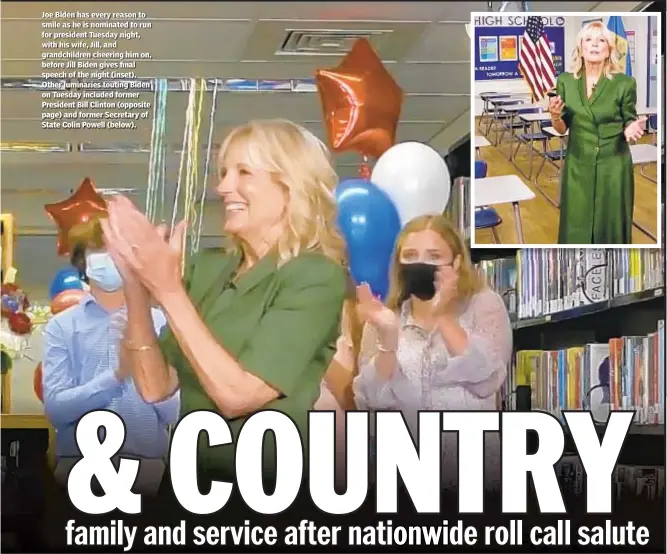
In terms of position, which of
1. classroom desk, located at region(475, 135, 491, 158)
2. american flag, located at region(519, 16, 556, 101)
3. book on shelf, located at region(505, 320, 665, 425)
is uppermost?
american flag, located at region(519, 16, 556, 101)

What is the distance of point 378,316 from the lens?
9.14 feet

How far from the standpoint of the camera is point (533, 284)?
2.84 metres

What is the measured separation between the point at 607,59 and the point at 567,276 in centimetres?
60

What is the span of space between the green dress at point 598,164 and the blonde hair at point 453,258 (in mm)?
258

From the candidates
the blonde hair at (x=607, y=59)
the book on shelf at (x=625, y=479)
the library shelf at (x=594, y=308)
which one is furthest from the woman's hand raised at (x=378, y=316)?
the blonde hair at (x=607, y=59)

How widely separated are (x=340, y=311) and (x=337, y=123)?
497 mm

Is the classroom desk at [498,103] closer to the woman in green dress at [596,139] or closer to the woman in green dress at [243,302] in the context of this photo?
the woman in green dress at [596,139]

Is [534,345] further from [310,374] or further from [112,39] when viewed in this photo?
[112,39]

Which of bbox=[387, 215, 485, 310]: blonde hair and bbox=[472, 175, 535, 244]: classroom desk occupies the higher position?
bbox=[472, 175, 535, 244]: classroom desk

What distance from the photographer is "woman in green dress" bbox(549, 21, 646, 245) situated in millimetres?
2842

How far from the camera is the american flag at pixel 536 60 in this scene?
2.86 metres

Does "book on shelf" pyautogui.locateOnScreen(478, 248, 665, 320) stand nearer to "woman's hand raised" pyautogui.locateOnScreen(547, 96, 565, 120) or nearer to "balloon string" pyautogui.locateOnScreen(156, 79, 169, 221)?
"woman's hand raised" pyautogui.locateOnScreen(547, 96, 565, 120)

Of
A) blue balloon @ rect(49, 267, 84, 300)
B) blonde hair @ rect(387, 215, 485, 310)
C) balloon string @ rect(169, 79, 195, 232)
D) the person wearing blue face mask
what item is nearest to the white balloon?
blonde hair @ rect(387, 215, 485, 310)

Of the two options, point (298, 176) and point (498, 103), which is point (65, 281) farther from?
point (498, 103)
